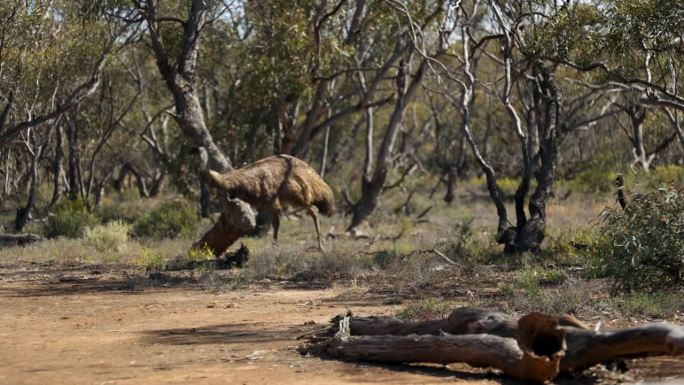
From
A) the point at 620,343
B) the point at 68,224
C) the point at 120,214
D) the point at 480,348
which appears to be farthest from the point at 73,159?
the point at 620,343

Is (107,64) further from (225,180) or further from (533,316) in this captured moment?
(533,316)

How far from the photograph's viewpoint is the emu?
17172mm

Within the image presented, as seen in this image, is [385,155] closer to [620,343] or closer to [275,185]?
[275,185]

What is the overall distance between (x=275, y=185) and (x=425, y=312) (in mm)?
7402

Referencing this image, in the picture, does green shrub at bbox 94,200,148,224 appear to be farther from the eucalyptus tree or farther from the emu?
the emu

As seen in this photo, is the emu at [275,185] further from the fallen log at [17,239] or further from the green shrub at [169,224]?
the fallen log at [17,239]

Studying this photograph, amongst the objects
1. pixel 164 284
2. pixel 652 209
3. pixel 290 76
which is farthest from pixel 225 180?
pixel 652 209

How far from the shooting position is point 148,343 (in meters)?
10.2

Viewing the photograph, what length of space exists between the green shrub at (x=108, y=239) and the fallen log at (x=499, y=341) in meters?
11.2

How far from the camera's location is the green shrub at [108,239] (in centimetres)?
1956

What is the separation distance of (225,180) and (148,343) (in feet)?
22.9

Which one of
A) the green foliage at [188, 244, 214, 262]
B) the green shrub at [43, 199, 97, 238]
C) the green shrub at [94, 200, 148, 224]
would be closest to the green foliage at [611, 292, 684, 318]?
the green foliage at [188, 244, 214, 262]

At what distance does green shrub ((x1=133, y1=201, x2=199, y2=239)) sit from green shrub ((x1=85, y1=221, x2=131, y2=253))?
1.21m

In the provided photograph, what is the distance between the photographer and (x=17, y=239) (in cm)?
2059
